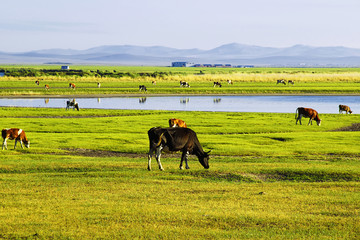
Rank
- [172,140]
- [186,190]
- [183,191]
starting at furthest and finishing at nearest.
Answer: [172,140] < [186,190] < [183,191]

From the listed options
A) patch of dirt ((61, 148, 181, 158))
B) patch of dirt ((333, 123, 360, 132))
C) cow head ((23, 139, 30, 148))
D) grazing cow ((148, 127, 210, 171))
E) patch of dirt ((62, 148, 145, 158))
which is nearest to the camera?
grazing cow ((148, 127, 210, 171))

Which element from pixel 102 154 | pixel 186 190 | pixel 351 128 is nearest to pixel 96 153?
pixel 102 154

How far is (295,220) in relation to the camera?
13.5 metres

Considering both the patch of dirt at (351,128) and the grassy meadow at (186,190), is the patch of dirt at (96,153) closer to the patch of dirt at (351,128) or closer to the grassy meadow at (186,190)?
the grassy meadow at (186,190)

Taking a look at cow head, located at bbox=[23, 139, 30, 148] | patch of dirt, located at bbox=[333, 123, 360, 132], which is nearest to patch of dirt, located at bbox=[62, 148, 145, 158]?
cow head, located at bbox=[23, 139, 30, 148]

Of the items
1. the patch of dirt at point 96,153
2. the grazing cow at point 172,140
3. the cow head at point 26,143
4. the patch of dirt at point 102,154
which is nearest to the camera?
the grazing cow at point 172,140

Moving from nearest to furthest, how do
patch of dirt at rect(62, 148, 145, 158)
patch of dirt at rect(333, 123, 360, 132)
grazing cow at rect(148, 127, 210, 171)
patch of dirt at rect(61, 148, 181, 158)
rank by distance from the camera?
grazing cow at rect(148, 127, 210, 171) → patch of dirt at rect(61, 148, 181, 158) → patch of dirt at rect(62, 148, 145, 158) → patch of dirt at rect(333, 123, 360, 132)

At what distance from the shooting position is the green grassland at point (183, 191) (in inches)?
492

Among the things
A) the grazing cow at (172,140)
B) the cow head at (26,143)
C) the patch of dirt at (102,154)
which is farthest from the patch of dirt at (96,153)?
the grazing cow at (172,140)

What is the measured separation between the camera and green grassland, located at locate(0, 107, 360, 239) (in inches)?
492

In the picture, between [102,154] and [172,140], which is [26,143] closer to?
[102,154]

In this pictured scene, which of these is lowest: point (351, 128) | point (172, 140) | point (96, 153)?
point (351, 128)

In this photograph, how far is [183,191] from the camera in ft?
57.8

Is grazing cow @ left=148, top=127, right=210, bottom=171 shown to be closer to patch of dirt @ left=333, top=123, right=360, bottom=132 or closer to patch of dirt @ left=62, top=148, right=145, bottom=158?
patch of dirt @ left=62, top=148, right=145, bottom=158
